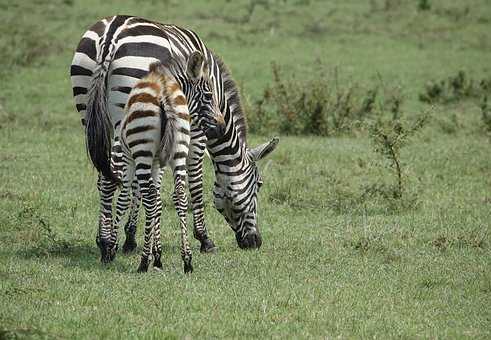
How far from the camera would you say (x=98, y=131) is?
7.85 metres

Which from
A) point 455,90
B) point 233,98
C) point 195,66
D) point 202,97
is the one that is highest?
point 195,66

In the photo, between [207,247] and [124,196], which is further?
[207,247]

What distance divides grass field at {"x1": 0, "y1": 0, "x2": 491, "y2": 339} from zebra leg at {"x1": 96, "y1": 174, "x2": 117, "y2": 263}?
0.12m

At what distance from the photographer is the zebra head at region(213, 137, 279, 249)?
9.09 m

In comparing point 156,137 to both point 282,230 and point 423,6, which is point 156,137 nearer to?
point 282,230

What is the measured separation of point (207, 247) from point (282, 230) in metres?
1.11

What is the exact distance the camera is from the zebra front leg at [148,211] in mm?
7566

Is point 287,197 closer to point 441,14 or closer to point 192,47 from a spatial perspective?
point 192,47

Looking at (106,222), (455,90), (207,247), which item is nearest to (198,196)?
(207,247)

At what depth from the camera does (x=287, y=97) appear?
14.8m

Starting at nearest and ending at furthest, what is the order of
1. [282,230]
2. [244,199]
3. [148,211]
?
[148,211] < [244,199] < [282,230]

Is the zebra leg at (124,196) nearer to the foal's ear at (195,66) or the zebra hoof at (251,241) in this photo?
the foal's ear at (195,66)

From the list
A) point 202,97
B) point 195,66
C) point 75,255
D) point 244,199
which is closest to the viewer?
point 195,66

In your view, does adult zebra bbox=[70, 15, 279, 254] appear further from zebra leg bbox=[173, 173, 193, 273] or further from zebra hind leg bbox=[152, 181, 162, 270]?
zebra leg bbox=[173, 173, 193, 273]
